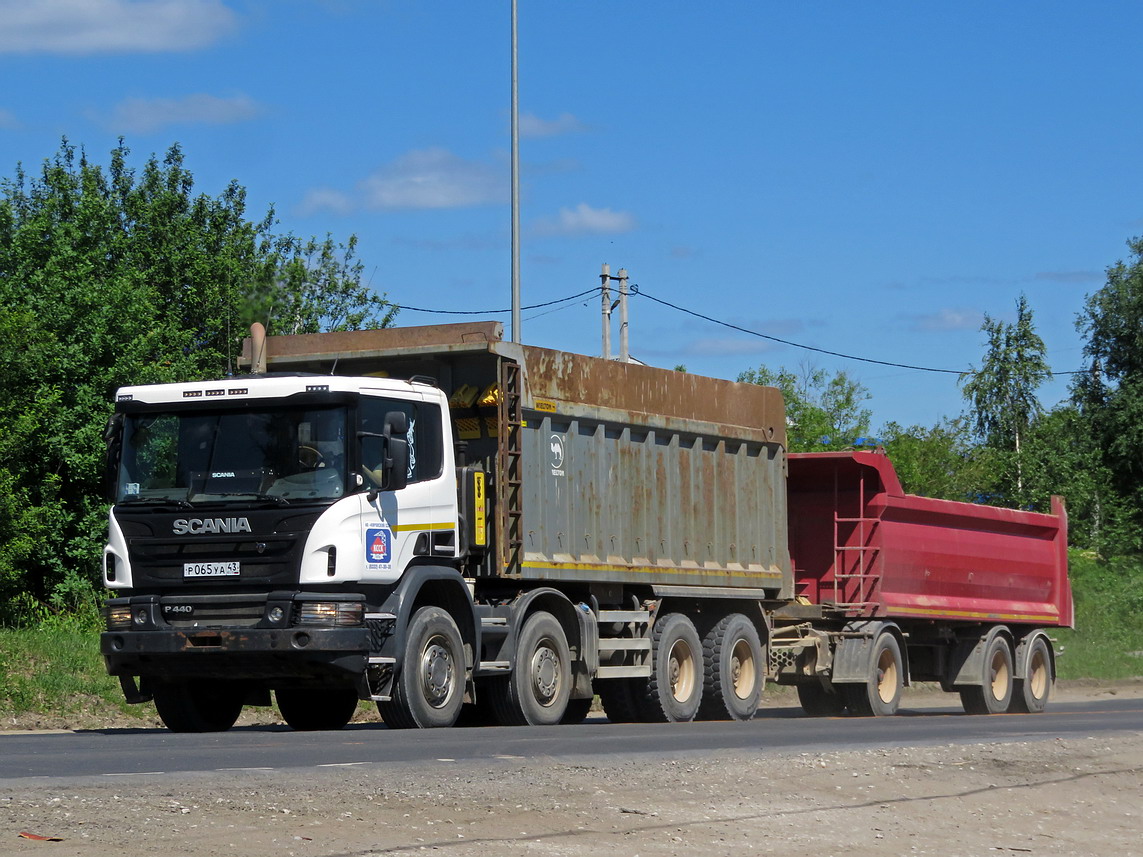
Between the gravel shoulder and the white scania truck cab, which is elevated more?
the white scania truck cab

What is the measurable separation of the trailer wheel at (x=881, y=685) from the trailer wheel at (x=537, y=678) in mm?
5676

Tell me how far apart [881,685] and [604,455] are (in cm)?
610

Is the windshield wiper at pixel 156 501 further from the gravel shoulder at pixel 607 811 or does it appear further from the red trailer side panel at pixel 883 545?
the red trailer side panel at pixel 883 545

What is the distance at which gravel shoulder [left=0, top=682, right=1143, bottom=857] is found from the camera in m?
7.39

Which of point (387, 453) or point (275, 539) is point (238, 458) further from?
point (387, 453)

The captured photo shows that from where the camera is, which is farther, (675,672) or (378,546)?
(675,672)

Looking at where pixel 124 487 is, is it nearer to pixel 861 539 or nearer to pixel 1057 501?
pixel 861 539

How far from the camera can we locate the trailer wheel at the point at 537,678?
50.8 ft

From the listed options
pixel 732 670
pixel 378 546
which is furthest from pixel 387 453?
pixel 732 670

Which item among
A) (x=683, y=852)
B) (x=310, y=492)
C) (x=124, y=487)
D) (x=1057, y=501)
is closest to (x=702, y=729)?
(x=310, y=492)

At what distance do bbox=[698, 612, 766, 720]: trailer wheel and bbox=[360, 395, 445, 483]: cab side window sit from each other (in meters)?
5.02

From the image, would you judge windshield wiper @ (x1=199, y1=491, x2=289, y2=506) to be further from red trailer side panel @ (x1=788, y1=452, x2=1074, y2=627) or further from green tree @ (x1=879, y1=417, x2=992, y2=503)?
green tree @ (x1=879, y1=417, x2=992, y2=503)

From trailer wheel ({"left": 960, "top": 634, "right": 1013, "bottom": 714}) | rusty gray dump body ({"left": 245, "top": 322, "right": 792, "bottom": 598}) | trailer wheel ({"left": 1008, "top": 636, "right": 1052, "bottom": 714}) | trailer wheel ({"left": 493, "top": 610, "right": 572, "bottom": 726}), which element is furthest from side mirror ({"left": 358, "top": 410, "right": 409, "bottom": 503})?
trailer wheel ({"left": 1008, "top": 636, "right": 1052, "bottom": 714})

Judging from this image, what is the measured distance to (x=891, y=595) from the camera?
2105 centimetres
